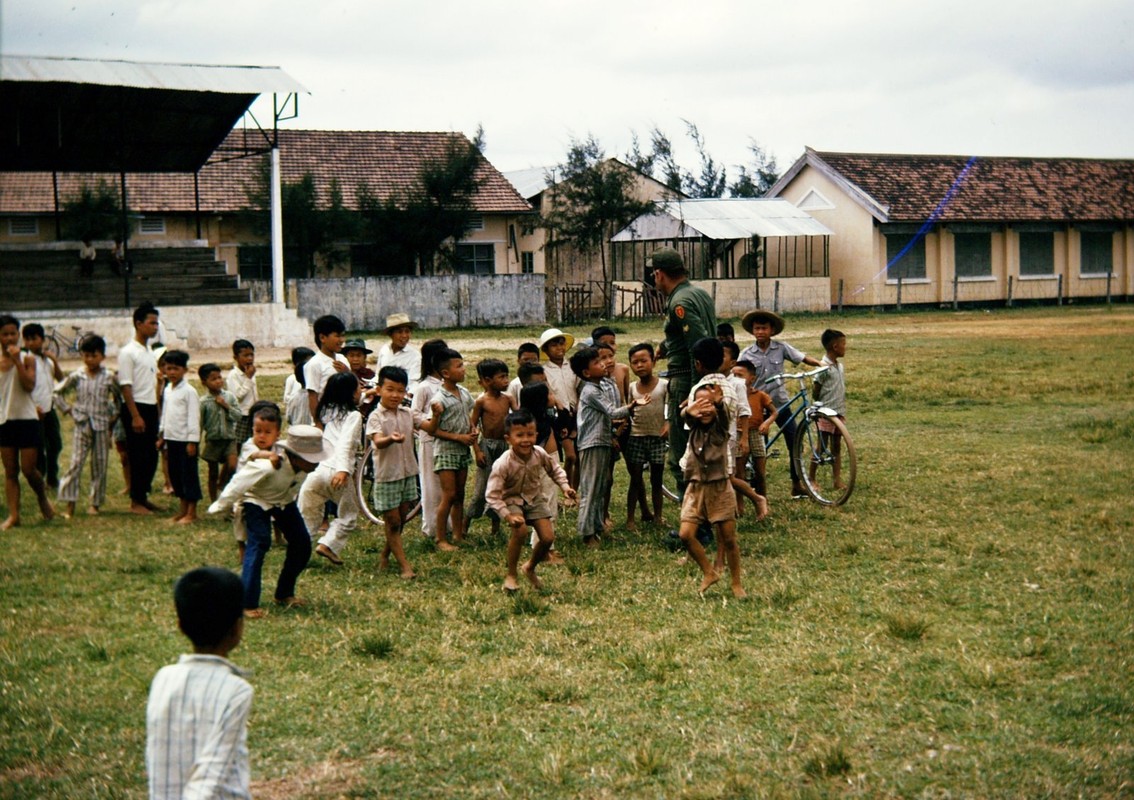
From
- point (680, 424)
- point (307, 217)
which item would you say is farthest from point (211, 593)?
point (307, 217)

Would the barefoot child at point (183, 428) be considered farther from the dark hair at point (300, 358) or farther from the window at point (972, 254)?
the window at point (972, 254)

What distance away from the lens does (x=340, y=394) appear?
8.05m

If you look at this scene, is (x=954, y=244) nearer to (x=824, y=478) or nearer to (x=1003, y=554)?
(x=824, y=478)

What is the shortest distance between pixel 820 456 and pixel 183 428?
5431 mm

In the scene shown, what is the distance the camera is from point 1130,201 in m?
50.9

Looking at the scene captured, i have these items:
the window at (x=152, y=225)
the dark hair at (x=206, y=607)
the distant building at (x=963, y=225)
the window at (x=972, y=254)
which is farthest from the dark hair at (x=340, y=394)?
the window at (x=972, y=254)

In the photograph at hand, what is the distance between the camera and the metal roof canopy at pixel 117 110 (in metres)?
24.0

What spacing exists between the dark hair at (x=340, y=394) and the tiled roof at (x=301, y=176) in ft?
99.5

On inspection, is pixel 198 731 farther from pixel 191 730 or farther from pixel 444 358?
pixel 444 358

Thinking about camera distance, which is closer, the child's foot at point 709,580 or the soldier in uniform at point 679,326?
the child's foot at point 709,580

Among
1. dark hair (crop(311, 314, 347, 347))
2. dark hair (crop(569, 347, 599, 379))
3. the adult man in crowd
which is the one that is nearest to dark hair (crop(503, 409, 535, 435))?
dark hair (crop(569, 347, 599, 379))

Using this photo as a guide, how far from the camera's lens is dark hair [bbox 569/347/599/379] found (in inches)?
352

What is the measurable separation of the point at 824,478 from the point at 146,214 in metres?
32.1

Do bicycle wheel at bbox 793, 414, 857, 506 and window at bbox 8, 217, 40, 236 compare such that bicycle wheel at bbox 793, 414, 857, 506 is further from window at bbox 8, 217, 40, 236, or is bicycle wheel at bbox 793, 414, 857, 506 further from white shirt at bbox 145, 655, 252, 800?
window at bbox 8, 217, 40, 236
